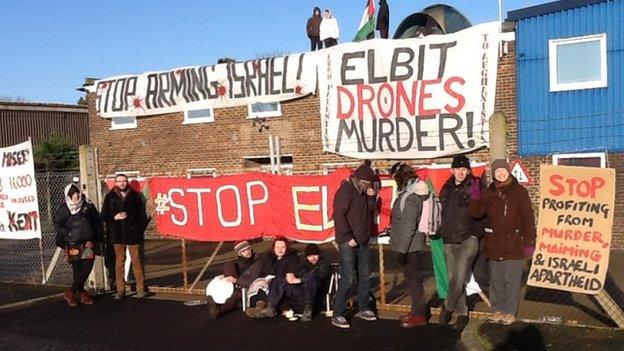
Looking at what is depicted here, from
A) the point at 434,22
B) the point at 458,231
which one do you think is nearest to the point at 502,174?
the point at 458,231

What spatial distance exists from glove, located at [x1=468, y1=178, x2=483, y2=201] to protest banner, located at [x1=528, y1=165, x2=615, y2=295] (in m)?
0.78

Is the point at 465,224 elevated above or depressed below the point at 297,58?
below

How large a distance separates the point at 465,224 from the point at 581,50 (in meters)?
9.17

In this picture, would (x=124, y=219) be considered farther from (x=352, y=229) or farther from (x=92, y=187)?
(x=352, y=229)

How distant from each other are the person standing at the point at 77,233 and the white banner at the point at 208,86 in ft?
27.4

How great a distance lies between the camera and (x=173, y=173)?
20.8 m

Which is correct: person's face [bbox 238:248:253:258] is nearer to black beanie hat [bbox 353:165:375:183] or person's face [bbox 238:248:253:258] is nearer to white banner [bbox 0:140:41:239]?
black beanie hat [bbox 353:165:375:183]

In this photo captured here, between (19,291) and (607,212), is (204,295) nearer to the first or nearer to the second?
(19,291)

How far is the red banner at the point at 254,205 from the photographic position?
9.15 meters

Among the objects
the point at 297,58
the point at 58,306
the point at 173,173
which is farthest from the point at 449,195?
the point at 173,173

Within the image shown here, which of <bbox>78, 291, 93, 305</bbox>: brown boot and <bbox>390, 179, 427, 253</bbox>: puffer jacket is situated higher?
<bbox>390, 179, 427, 253</bbox>: puffer jacket

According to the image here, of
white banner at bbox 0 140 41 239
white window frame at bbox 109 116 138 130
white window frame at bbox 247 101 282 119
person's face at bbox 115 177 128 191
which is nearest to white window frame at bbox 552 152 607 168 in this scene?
white window frame at bbox 247 101 282 119

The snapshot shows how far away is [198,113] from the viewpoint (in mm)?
20188

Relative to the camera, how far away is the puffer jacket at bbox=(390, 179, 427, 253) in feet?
25.3
